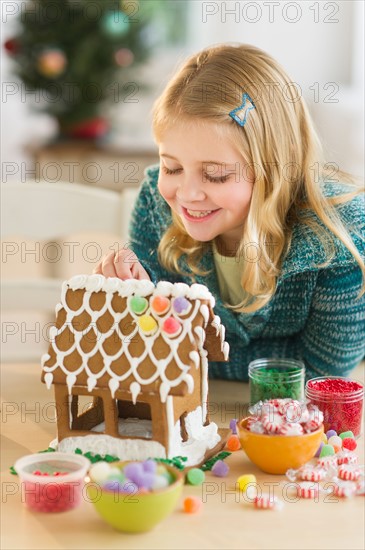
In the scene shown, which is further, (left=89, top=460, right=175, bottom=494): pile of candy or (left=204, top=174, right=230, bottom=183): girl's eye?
(left=204, top=174, right=230, bottom=183): girl's eye

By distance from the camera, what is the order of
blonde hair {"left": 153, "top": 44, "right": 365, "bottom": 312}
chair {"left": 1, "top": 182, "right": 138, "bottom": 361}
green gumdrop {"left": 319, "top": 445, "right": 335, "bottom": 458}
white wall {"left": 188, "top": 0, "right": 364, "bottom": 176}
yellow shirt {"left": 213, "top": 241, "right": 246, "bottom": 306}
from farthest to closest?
white wall {"left": 188, "top": 0, "right": 364, "bottom": 176} < chair {"left": 1, "top": 182, "right": 138, "bottom": 361} < yellow shirt {"left": 213, "top": 241, "right": 246, "bottom": 306} < blonde hair {"left": 153, "top": 44, "right": 365, "bottom": 312} < green gumdrop {"left": 319, "top": 445, "right": 335, "bottom": 458}

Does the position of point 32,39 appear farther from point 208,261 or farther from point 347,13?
point 208,261

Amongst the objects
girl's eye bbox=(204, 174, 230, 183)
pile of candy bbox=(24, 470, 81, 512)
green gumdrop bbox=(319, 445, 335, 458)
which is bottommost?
green gumdrop bbox=(319, 445, 335, 458)

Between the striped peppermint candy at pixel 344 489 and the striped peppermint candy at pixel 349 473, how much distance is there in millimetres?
21

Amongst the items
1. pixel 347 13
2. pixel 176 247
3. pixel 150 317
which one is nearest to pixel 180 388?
pixel 150 317

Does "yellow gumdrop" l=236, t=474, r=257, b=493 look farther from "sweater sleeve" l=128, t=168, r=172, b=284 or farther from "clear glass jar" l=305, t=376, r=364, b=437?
"sweater sleeve" l=128, t=168, r=172, b=284

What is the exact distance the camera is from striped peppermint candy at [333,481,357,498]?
1.11m

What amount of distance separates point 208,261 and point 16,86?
3.16 m

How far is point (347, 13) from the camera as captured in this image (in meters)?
4.11

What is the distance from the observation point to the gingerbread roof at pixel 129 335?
1138 mm

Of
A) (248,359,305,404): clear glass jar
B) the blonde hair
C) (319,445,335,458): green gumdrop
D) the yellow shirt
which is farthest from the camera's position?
the yellow shirt

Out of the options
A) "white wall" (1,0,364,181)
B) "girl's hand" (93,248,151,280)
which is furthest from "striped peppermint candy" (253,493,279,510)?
"white wall" (1,0,364,181)

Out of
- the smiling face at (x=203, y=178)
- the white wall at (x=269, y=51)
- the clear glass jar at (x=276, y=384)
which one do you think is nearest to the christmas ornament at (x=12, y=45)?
the white wall at (x=269, y=51)

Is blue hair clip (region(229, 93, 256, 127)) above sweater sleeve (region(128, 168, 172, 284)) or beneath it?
above
